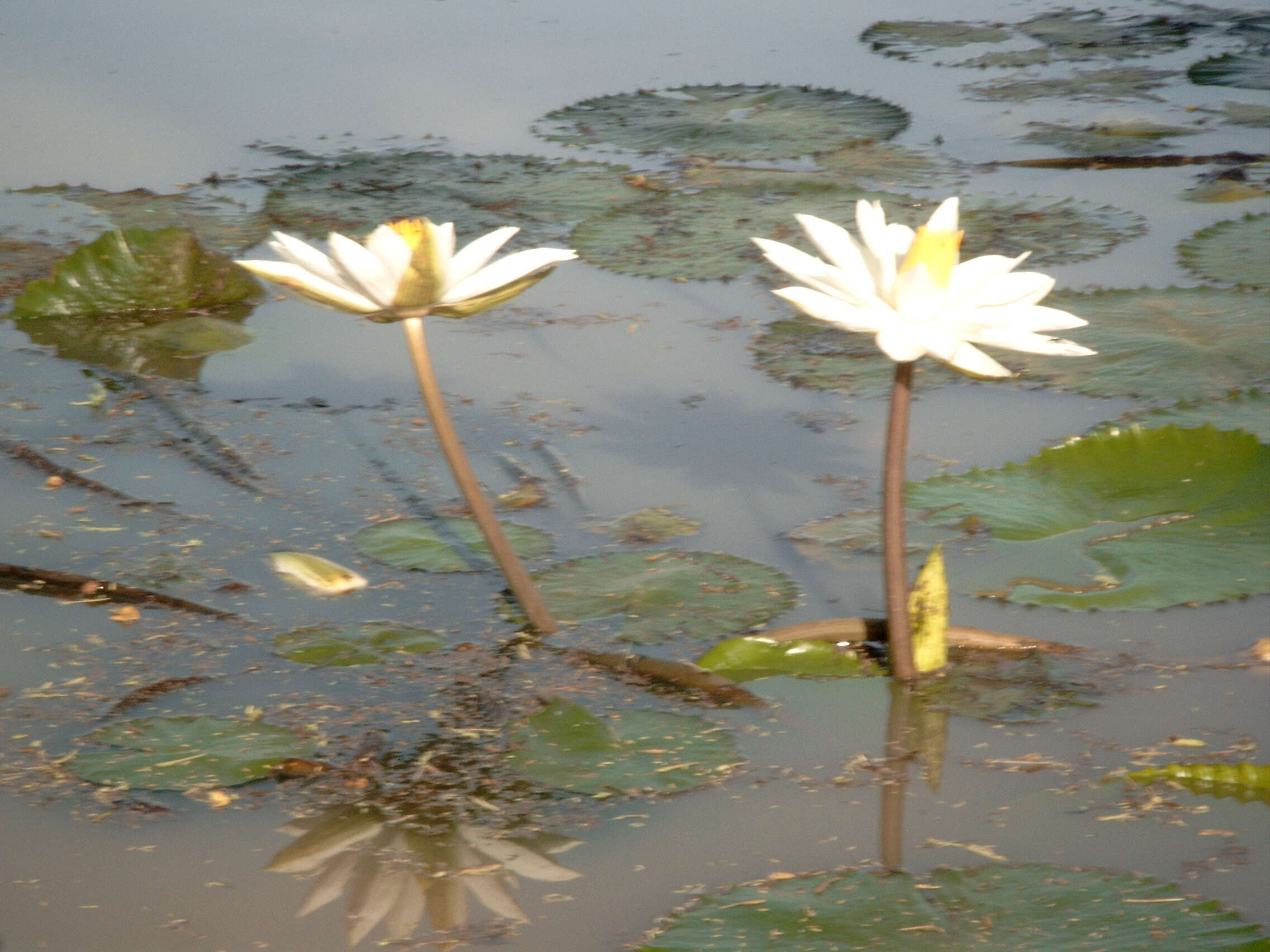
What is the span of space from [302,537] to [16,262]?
1526mm

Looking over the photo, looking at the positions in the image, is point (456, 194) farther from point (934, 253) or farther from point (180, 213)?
point (934, 253)

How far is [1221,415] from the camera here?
214cm

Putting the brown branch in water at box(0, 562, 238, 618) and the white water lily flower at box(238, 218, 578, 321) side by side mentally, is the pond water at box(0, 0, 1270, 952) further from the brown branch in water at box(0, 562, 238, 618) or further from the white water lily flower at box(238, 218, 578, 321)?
the white water lily flower at box(238, 218, 578, 321)

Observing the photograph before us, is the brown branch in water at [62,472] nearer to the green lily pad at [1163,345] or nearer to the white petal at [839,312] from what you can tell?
the white petal at [839,312]

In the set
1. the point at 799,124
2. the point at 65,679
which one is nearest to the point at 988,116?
the point at 799,124

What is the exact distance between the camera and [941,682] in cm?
154

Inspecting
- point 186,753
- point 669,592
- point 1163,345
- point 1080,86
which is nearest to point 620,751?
point 669,592

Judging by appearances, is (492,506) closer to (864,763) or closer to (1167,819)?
(864,763)

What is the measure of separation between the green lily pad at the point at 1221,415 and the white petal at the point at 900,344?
34.9 inches

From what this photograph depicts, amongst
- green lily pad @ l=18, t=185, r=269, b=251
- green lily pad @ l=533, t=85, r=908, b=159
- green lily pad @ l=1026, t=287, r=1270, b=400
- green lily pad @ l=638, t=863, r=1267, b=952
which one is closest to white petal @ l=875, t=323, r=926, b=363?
green lily pad @ l=638, t=863, r=1267, b=952

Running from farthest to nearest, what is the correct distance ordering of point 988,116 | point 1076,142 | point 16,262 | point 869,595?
point 988,116 → point 1076,142 → point 16,262 → point 869,595

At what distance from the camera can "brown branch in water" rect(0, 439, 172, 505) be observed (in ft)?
6.49

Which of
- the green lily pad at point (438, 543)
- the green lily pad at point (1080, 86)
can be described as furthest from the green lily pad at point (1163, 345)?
the green lily pad at point (1080, 86)

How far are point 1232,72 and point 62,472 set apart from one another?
4281 millimetres
